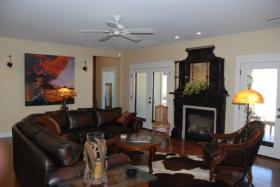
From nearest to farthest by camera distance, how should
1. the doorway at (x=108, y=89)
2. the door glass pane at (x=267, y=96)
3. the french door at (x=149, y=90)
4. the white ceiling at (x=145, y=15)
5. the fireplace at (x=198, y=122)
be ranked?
the white ceiling at (x=145, y=15) → the door glass pane at (x=267, y=96) → the fireplace at (x=198, y=122) → the french door at (x=149, y=90) → the doorway at (x=108, y=89)

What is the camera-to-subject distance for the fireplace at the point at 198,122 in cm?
588

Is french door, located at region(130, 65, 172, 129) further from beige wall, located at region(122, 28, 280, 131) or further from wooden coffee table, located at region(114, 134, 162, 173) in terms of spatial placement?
wooden coffee table, located at region(114, 134, 162, 173)

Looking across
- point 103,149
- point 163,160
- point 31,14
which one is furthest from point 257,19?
point 31,14

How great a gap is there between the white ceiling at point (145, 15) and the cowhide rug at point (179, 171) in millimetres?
2736

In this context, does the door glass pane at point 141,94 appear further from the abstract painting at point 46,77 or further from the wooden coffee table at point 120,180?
the wooden coffee table at point 120,180

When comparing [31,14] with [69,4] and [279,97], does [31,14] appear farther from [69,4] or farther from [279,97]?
[279,97]

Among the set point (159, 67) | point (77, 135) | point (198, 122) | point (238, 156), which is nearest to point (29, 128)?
point (77, 135)

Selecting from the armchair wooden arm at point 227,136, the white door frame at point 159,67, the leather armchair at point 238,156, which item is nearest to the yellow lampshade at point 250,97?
the leather armchair at point 238,156

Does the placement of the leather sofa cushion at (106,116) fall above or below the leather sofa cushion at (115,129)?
above

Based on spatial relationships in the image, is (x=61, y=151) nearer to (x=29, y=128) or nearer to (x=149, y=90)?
(x=29, y=128)

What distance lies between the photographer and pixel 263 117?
501 cm

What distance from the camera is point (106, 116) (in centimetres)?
572

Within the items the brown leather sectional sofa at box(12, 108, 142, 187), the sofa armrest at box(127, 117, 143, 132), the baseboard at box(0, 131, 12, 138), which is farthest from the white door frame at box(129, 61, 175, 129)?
the baseboard at box(0, 131, 12, 138)

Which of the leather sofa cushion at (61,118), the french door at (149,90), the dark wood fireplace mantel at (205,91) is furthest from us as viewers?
the french door at (149,90)
